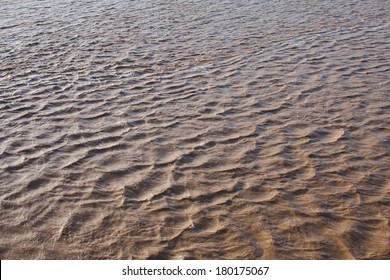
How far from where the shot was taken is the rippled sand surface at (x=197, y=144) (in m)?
4.21

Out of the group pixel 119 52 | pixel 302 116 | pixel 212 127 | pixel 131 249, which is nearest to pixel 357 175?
pixel 302 116

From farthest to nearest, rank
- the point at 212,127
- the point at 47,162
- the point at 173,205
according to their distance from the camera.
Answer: the point at 212,127
the point at 47,162
the point at 173,205

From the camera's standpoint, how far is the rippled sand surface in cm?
421

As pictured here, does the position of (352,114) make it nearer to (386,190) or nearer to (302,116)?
(302,116)

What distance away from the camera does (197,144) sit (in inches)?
226

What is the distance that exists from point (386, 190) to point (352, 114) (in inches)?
75.2

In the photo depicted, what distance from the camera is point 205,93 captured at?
7324 millimetres

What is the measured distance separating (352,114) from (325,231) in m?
2.71

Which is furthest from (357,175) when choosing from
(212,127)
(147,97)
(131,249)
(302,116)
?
(147,97)

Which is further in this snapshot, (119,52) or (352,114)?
(119,52)
